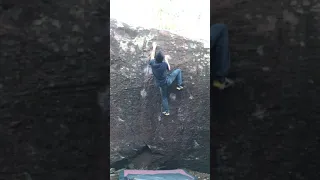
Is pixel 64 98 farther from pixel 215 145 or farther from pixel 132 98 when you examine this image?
pixel 132 98

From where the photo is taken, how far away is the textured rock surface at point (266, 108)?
53.7 inches

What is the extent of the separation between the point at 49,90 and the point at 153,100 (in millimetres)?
7024

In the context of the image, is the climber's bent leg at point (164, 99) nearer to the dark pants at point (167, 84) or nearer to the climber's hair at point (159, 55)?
the dark pants at point (167, 84)

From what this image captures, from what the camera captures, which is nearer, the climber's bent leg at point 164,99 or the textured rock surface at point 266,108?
the textured rock surface at point 266,108

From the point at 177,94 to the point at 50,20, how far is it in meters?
7.06

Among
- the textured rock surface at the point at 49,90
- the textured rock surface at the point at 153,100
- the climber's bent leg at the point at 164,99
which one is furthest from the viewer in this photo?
the climber's bent leg at the point at 164,99

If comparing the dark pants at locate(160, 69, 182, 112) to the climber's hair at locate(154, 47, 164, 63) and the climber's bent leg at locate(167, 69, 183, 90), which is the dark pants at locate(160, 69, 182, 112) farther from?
the climber's hair at locate(154, 47, 164, 63)

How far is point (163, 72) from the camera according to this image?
8.19 m

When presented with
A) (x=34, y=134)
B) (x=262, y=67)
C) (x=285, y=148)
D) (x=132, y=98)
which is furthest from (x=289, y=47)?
(x=132, y=98)

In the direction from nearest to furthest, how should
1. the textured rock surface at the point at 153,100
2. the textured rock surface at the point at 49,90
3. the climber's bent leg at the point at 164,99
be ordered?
the textured rock surface at the point at 49,90 < the textured rock surface at the point at 153,100 < the climber's bent leg at the point at 164,99

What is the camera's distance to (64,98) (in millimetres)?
1357

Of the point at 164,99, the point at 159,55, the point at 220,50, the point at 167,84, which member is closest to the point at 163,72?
the point at 167,84

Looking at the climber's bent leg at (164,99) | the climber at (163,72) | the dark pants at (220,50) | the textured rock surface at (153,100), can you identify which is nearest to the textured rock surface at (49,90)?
the dark pants at (220,50)

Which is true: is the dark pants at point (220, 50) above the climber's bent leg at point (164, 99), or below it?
above
